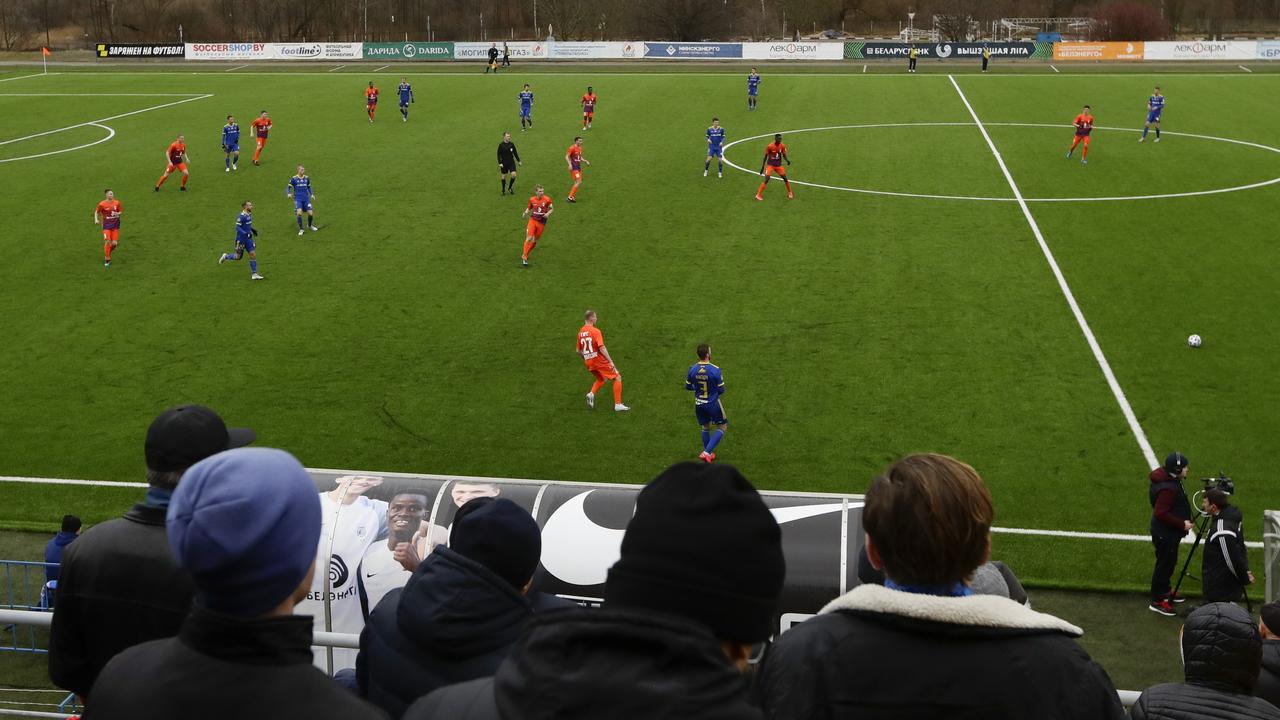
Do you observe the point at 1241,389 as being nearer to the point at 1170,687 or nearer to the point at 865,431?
the point at 865,431

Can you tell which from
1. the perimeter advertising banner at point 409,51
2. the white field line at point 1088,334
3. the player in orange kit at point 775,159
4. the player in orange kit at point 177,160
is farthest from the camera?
the perimeter advertising banner at point 409,51

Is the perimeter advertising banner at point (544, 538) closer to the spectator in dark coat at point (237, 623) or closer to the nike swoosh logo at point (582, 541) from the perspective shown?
the nike swoosh logo at point (582, 541)


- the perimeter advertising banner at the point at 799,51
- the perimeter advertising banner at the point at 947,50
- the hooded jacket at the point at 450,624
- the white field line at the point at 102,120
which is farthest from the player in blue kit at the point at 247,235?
the perimeter advertising banner at the point at 947,50

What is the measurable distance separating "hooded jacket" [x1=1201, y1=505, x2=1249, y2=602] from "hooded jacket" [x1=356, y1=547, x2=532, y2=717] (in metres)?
10.4

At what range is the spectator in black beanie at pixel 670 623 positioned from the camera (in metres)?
2.57

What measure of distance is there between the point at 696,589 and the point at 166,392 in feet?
68.5

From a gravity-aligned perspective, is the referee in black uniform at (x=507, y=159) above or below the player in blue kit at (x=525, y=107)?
below

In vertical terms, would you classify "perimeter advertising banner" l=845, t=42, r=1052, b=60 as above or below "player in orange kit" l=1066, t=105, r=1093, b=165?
above

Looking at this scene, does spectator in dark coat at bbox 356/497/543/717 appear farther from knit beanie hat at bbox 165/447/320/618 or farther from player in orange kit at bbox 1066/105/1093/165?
player in orange kit at bbox 1066/105/1093/165

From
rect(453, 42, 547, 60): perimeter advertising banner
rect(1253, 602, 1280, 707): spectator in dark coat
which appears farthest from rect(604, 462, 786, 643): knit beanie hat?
rect(453, 42, 547, 60): perimeter advertising banner

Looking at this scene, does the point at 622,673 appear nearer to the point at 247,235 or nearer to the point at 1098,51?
the point at 247,235

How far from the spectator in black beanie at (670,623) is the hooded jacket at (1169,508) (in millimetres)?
12167

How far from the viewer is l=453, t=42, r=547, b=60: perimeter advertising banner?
247 feet

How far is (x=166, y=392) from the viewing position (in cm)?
2173
